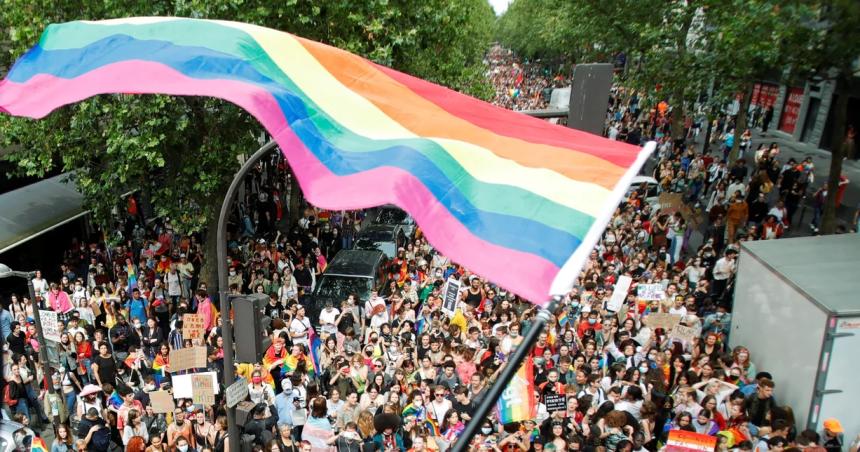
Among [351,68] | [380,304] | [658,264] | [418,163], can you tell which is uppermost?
[351,68]

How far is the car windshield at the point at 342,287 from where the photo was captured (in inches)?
542

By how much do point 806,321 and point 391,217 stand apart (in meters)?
12.2

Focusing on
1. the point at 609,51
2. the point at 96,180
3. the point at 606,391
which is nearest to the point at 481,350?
the point at 606,391

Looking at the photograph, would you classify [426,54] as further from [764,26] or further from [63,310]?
[63,310]

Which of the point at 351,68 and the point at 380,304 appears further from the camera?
the point at 380,304

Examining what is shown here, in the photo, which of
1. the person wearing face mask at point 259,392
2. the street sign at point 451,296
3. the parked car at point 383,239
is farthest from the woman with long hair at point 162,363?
the parked car at point 383,239

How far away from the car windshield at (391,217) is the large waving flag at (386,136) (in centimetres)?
1347

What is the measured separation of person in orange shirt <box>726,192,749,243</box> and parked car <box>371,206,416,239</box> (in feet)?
27.4

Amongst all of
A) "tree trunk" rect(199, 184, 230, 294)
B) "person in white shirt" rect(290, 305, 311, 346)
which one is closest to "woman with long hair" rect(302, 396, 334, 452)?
"person in white shirt" rect(290, 305, 311, 346)

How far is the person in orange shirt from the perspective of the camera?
52.6 ft

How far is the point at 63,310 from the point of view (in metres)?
13.2

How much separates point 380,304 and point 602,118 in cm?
786

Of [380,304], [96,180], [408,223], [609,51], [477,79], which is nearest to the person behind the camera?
[380,304]

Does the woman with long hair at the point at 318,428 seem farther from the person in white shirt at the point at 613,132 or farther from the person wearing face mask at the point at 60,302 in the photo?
the person in white shirt at the point at 613,132
